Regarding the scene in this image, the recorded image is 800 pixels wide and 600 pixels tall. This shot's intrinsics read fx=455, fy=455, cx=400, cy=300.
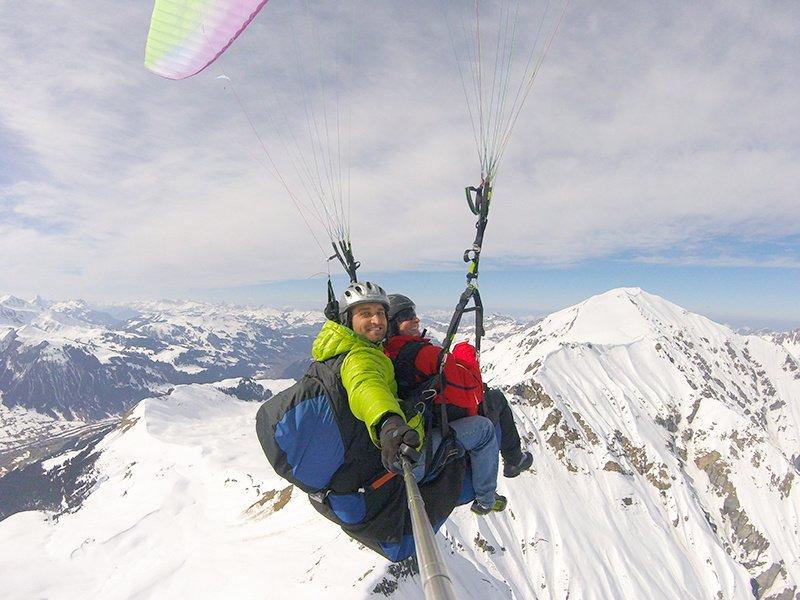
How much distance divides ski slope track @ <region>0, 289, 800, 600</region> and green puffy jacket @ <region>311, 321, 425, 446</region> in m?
15.6

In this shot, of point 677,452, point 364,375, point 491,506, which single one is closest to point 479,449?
point 491,506

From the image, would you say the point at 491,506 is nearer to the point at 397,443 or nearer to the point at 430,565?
the point at 397,443

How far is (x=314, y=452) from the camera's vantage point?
4.79 m

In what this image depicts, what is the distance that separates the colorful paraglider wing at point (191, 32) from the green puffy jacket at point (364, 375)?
4.49 m

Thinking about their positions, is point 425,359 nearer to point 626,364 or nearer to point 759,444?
point 759,444

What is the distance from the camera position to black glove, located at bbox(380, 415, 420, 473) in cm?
384

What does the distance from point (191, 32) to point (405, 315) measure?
5237mm

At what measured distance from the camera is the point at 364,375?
4.50 metres

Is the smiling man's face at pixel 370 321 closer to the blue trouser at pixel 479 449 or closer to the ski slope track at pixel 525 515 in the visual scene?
the blue trouser at pixel 479 449

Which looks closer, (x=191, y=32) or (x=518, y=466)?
(x=191, y=32)

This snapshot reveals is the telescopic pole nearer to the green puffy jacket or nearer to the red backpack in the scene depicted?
the green puffy jacket

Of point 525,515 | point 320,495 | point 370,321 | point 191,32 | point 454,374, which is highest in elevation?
point 191,32

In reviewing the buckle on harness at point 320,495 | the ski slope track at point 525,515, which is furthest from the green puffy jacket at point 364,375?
the ski slope track at point 525,515

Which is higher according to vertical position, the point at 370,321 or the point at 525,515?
the point at 370,321
